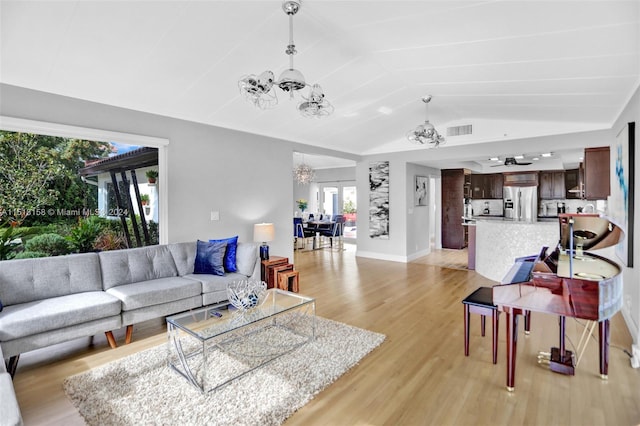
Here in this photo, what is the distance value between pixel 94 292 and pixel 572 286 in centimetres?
409

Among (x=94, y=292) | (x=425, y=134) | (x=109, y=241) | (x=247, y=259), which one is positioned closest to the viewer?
(x=94, y=292)

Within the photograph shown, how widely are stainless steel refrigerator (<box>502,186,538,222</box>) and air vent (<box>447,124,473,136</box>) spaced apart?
14.0 feet

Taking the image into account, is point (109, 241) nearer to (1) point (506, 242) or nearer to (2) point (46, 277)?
(2) point (46, 277)

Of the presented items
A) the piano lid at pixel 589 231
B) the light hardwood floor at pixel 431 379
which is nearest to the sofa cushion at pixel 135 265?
the light hardwood floor at pixel 431 379

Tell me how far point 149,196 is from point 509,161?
→ 7843mm

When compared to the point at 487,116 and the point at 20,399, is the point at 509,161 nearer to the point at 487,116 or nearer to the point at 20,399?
the point at 487,116

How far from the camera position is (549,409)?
220 cm

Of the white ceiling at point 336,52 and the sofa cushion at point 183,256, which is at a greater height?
the white ceiling at point 336,52

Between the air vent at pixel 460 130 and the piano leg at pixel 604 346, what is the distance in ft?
14.8

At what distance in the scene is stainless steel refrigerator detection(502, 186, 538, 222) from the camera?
9.23m

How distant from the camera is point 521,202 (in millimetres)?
9359

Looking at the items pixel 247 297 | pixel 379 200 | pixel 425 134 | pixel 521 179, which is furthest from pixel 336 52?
pixel 521 179

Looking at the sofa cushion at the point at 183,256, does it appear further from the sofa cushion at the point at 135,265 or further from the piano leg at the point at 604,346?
the piano leg at the point at 604,346

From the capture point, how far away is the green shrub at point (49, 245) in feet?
11.6
